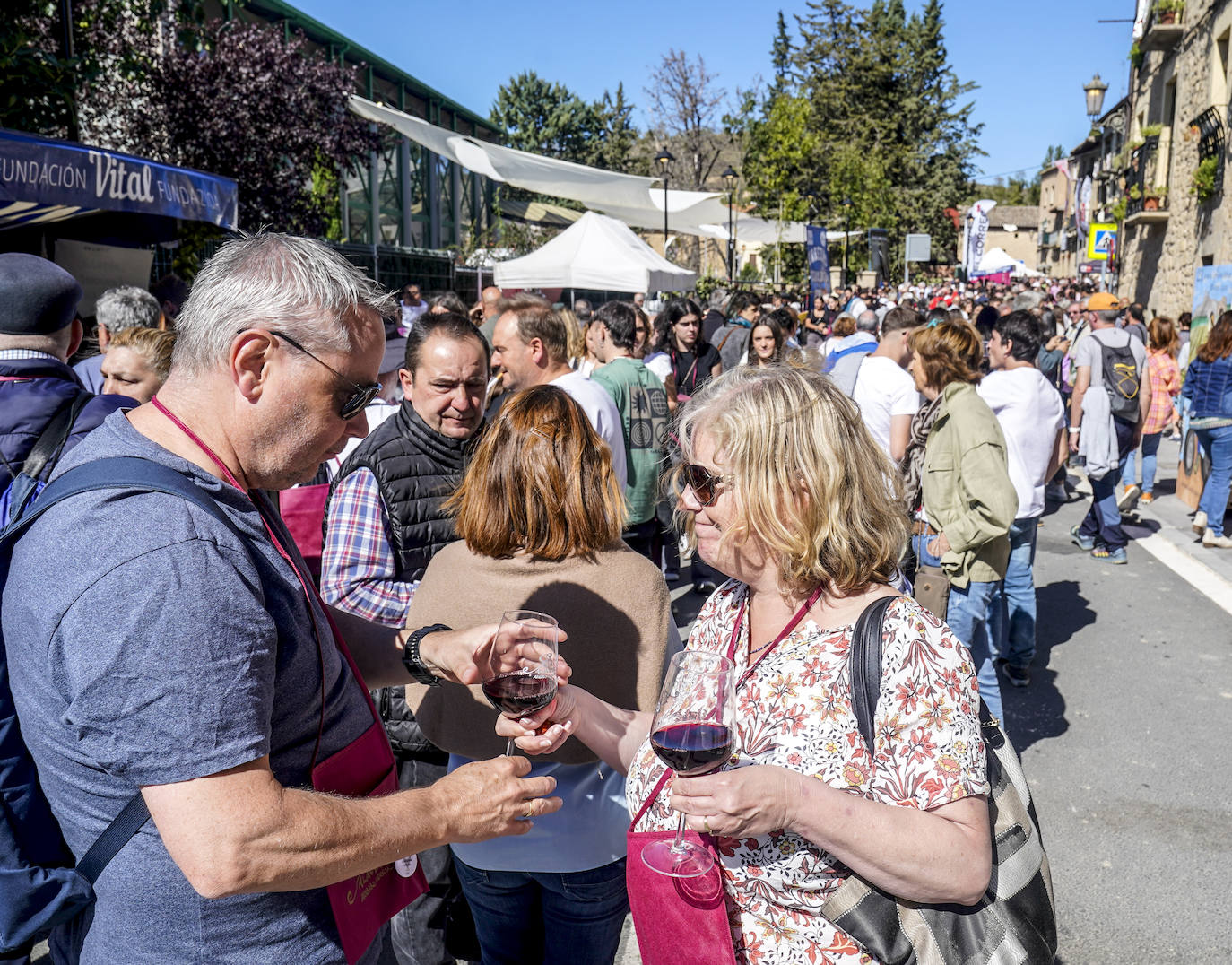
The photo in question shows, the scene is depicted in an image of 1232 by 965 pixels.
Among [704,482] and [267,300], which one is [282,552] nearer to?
[267,300]

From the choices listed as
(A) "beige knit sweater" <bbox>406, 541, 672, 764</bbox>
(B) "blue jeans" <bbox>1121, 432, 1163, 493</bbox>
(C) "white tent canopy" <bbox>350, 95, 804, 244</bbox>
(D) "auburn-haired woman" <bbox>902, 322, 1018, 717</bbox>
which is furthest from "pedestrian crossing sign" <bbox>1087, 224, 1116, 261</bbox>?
(A) "beige knit sweater" <bbox>406, 541, 672, 764</bbox>

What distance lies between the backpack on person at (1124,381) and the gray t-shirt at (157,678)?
27.3 ft

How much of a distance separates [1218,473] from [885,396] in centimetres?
435

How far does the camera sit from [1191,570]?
7.58 meters

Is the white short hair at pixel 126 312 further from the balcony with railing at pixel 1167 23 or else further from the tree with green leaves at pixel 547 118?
the tree with green leaves at pixel 547 118

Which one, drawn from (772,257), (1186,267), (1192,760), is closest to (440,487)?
(1192,760)

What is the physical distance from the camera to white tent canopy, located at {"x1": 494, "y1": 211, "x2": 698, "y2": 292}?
1273 cm

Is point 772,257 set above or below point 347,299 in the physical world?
above

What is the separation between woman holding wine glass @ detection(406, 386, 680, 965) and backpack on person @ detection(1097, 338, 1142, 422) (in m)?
7.33

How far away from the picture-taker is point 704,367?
932 centimetres

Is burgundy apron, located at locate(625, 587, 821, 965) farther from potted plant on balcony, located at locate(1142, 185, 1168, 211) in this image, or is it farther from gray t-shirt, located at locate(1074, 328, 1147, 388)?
potted plant on balcony, located at locate(1142, 185, 1168, 211)

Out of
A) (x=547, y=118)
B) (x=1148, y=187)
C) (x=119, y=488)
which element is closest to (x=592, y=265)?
(x=119, y=488)

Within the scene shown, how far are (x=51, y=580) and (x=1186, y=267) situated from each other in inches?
797

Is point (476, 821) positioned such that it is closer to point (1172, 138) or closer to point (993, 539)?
point (993, 539)
